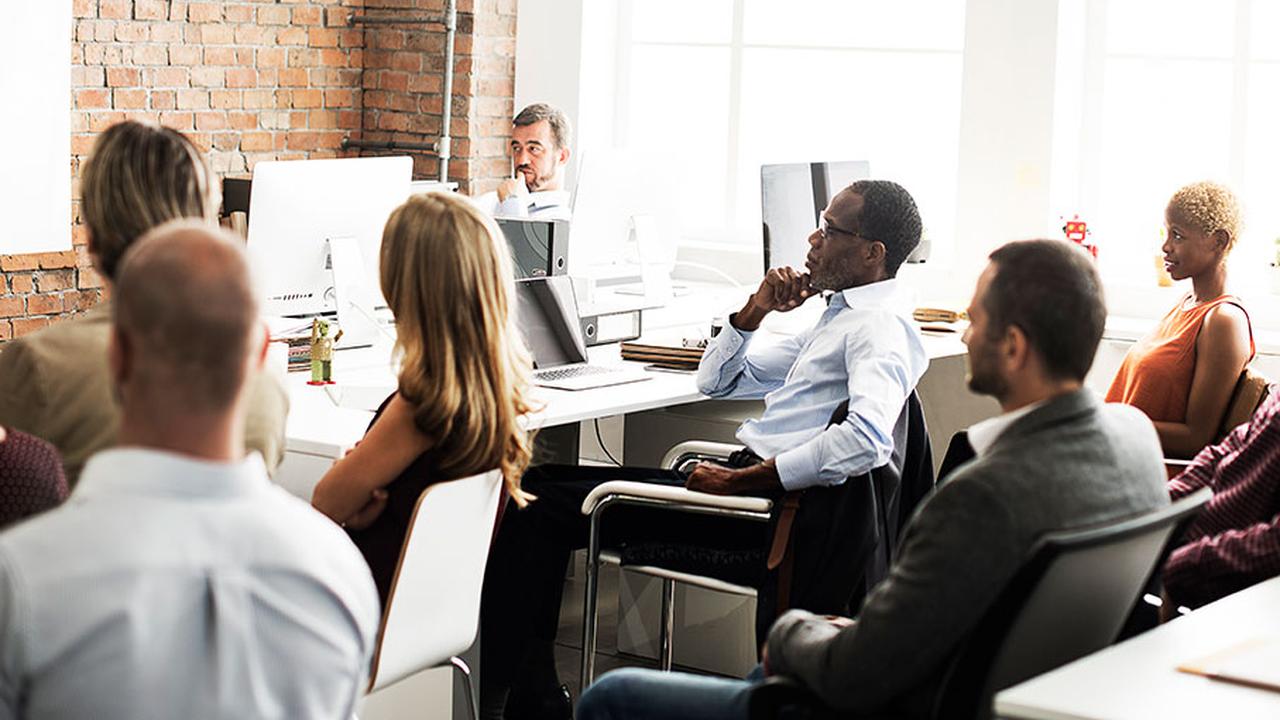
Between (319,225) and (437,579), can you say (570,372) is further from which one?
(437,579)

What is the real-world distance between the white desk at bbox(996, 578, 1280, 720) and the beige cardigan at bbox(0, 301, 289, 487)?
108 cm

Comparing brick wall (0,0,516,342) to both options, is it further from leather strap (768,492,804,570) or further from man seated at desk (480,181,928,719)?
leather strap (768,492,804,570)

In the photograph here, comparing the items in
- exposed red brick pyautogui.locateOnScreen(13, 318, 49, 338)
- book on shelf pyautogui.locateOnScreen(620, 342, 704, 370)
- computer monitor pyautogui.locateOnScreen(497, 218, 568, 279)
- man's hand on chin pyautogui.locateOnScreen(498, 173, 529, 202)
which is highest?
man's hand on chin pyautogui.locateOnScreen(498, 173, 529, 202)

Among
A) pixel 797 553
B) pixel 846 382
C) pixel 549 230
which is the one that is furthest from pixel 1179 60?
pixel 797 553

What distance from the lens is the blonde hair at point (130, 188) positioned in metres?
2.27

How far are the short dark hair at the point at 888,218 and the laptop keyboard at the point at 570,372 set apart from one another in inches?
37.6

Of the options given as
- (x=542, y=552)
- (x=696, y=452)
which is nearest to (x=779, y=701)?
(x=542, y=552)

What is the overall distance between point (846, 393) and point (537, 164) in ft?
8.97

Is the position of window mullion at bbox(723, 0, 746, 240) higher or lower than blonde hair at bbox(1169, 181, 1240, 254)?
higher

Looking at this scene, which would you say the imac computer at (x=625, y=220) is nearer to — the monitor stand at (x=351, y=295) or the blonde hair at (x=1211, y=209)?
the monitor stand at (x=351, y=295)

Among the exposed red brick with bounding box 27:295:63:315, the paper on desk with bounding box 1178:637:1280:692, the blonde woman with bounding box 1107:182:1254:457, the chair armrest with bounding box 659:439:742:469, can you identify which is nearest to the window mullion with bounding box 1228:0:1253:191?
the blonde woman with bounding box 1107:182:1254:457

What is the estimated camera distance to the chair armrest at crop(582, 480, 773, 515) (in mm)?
3215

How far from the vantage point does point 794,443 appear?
3.40 metres

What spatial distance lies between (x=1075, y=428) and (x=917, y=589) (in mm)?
295
